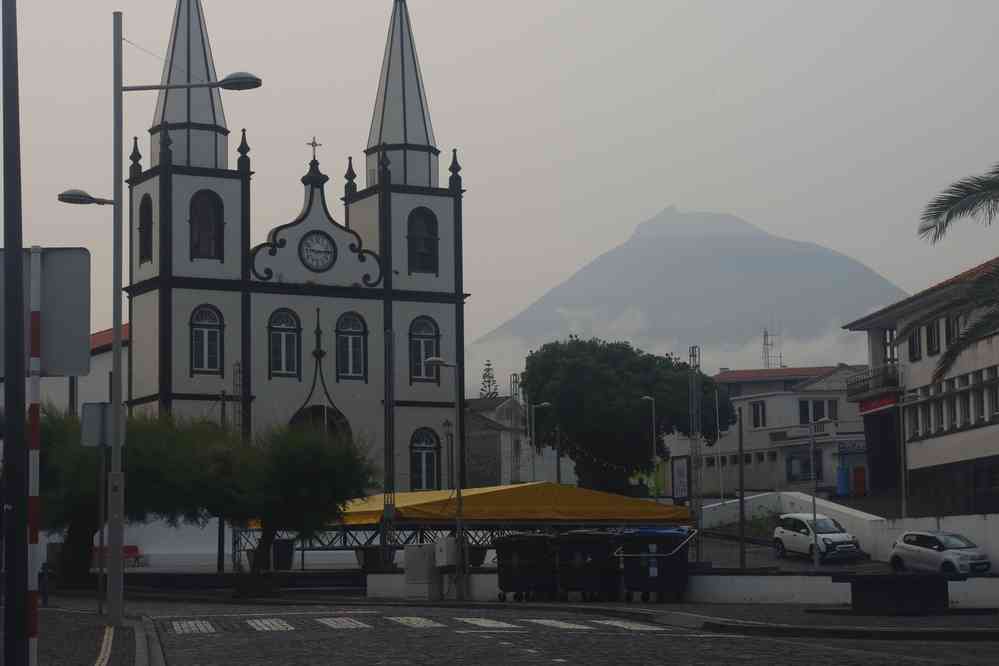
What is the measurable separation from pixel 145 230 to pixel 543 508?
3837cm

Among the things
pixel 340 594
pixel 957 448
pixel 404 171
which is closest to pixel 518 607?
pixel 340 594

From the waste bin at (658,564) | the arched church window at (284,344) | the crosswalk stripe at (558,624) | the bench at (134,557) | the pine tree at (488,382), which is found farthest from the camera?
the pine tree at (488,382)

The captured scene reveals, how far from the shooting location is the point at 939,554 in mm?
52500

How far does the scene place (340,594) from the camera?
48844 mm

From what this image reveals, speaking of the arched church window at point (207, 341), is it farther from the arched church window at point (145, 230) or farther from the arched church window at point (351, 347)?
the arched church window at point (351, 347)

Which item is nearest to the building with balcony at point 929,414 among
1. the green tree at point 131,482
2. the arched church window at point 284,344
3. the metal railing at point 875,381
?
the metal railing at point 875,381

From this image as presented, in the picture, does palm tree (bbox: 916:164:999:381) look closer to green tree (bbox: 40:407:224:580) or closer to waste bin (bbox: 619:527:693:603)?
waste bin (bbox: 619:527:693:603)

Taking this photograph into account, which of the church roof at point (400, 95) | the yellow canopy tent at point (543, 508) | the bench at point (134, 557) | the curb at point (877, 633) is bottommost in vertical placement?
the bench at point (134, 557)

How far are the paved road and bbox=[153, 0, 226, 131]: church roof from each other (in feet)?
160

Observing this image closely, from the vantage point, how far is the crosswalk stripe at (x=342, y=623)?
25844 mm

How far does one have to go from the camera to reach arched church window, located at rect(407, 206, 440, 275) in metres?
81.0

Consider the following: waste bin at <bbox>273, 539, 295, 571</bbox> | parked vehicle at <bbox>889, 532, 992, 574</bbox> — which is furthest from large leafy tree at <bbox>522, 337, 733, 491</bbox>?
parked vehicle at <bbox>889, 532, 992, 574</bbox>

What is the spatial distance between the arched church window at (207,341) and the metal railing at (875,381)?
2931 centimetres

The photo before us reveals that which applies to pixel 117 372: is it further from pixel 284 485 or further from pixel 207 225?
pixel 207 225
